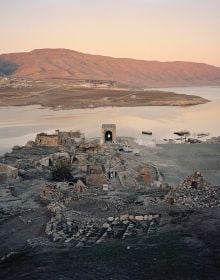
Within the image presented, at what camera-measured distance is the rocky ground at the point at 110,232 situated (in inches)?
378

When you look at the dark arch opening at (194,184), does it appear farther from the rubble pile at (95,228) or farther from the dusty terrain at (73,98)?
the dusty terrain at (73,98)

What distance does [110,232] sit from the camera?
11875 millimetres

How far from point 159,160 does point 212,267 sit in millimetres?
16367

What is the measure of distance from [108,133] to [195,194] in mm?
15325

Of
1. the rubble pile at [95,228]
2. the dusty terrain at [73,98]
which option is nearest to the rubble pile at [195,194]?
the rubble pile at [95,228]

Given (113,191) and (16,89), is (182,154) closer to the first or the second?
(113,191)

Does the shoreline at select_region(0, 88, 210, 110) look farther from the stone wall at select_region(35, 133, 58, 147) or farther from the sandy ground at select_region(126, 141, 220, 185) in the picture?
the sandy ground at select_region(126, 141, 220, 185)

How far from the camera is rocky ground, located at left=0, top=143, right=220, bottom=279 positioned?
9.61m

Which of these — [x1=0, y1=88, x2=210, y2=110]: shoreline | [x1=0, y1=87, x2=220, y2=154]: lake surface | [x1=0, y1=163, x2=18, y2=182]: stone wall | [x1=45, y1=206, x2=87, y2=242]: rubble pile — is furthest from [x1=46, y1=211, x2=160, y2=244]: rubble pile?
[x1=0, y1=88, x2=210, y2=110]: shoreline

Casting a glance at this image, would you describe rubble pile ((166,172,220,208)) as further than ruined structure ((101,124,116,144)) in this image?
No

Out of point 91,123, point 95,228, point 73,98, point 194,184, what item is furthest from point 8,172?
point 73,98

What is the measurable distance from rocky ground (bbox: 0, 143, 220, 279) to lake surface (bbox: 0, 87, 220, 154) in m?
17.7

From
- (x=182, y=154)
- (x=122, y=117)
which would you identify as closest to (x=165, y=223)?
(x=182, y=154)

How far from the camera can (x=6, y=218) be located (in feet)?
46.6
